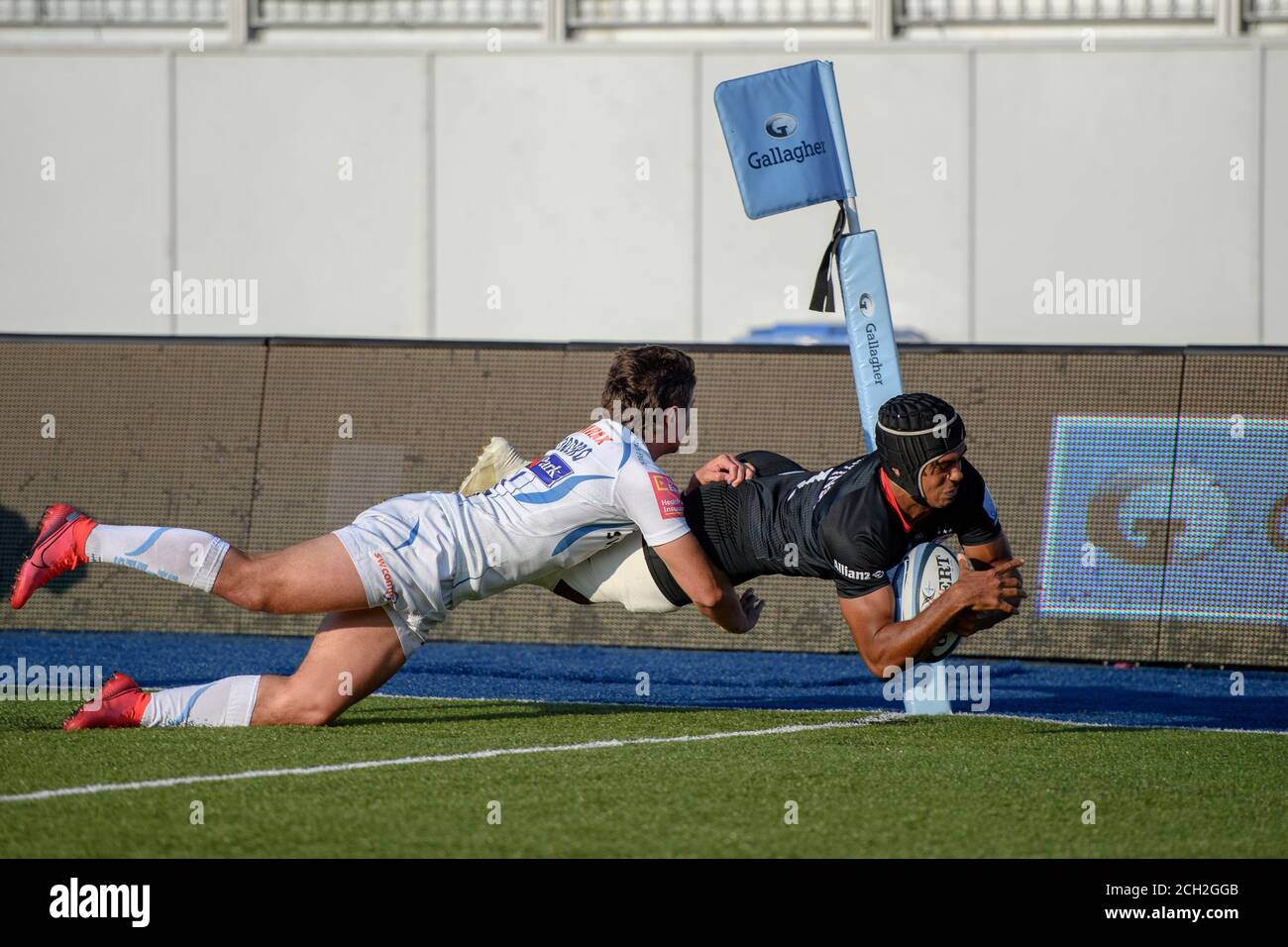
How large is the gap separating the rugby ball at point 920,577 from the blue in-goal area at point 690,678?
128 cm

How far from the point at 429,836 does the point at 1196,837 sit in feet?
7.91

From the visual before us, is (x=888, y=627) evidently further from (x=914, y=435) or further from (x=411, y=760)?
(x=411, y=760)

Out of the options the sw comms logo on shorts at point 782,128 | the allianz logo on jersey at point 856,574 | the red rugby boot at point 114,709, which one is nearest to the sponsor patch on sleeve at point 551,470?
the allianz logo on jersey at point 856,574

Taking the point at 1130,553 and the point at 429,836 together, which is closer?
the point at 429,836

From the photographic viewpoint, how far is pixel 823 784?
217 inches

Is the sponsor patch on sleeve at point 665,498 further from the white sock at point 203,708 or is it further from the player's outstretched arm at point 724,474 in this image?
the white sock at point 203,708

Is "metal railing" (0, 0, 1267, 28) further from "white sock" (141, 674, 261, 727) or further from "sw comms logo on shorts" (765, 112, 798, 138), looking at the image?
"white sock" (141, 674, 261, 727)

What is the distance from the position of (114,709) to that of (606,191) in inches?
438

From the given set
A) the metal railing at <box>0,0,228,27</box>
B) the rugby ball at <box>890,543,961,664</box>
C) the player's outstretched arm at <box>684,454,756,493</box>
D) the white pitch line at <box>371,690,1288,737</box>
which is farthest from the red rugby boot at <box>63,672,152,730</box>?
the metal railing at <box>0,0,228,27</box>

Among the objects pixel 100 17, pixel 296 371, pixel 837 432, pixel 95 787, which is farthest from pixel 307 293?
pixel 95 787

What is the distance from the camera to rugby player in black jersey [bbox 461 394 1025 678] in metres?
5.93

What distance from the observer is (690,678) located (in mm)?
9500
